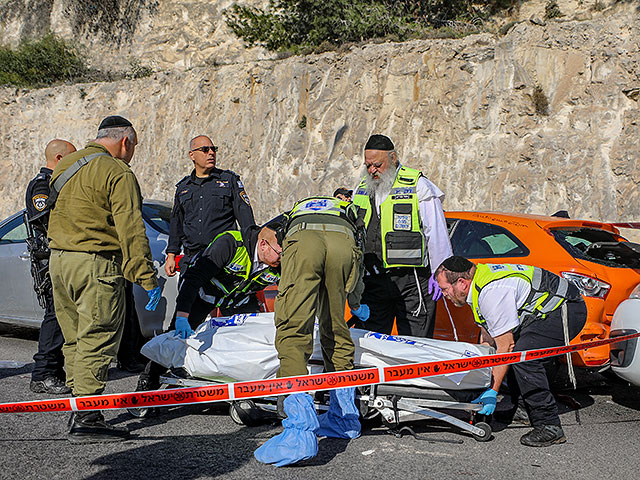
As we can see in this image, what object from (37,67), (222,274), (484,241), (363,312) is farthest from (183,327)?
(37,67)

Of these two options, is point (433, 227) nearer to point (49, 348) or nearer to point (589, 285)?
point (589, 285)

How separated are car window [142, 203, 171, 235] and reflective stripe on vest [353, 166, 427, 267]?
104 inches

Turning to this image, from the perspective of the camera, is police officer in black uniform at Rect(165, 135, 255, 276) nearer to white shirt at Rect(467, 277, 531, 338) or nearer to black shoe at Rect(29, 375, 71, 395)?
black shoe at Rect(29, 375, 71, 395)

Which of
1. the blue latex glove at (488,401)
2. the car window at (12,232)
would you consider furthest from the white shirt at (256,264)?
the car window at (12,232)

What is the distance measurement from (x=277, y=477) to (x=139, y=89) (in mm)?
24018

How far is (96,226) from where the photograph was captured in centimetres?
392

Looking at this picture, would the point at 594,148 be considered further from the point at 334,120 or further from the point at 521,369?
the point at 521,369

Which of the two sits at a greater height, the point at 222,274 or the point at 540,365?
the point at 222,274

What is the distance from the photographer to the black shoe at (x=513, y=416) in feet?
15.0

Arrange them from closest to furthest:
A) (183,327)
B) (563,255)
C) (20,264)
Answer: (183,327) < (563,255) < (20,264)

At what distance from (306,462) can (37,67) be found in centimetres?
3268

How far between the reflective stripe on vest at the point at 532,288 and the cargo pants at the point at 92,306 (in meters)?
2.15

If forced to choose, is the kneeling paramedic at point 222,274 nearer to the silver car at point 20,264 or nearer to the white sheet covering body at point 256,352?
the white sheet covering body at point 256,352

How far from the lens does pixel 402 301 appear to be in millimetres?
5062
